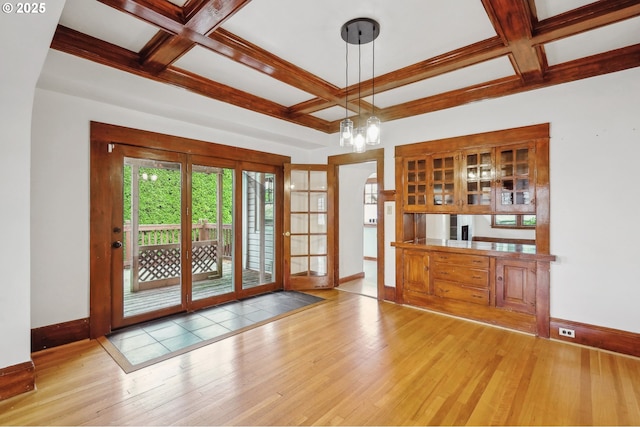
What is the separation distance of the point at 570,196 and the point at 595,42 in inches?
55.5

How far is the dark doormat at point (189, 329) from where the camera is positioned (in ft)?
9.24

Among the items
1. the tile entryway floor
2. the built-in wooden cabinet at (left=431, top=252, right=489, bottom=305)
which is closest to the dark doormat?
the tile entryway floor

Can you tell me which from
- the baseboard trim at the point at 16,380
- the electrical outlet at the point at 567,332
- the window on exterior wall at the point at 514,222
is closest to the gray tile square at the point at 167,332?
the baseboard trim at the point at 16,380

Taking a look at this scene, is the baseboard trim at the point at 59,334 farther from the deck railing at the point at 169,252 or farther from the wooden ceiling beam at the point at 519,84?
the wooden ceiling beam at the point at 519,84

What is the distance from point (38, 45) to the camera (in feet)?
5.97

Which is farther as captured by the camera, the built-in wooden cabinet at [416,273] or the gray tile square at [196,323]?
the built-in wooden cabinet at [416,273]

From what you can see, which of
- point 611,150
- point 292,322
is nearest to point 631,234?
point 611,150

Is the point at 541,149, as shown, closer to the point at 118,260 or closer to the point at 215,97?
the point at 215,97

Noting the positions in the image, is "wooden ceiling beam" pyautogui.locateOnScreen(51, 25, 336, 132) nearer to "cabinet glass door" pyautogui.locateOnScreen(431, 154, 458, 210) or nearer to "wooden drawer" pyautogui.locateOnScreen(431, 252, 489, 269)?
"cabinet glass door" pyautogui.locateOnScreen(431, 154, 458, 210)

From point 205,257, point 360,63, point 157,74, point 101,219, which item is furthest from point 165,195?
point 360,63

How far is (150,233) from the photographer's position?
411cm

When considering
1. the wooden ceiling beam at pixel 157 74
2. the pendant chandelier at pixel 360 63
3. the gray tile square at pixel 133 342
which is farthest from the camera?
the gray tile square at pixel 133 342

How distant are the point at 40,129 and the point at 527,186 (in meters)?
4.98

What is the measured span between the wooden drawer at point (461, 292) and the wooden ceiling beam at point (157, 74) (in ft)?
10.1
